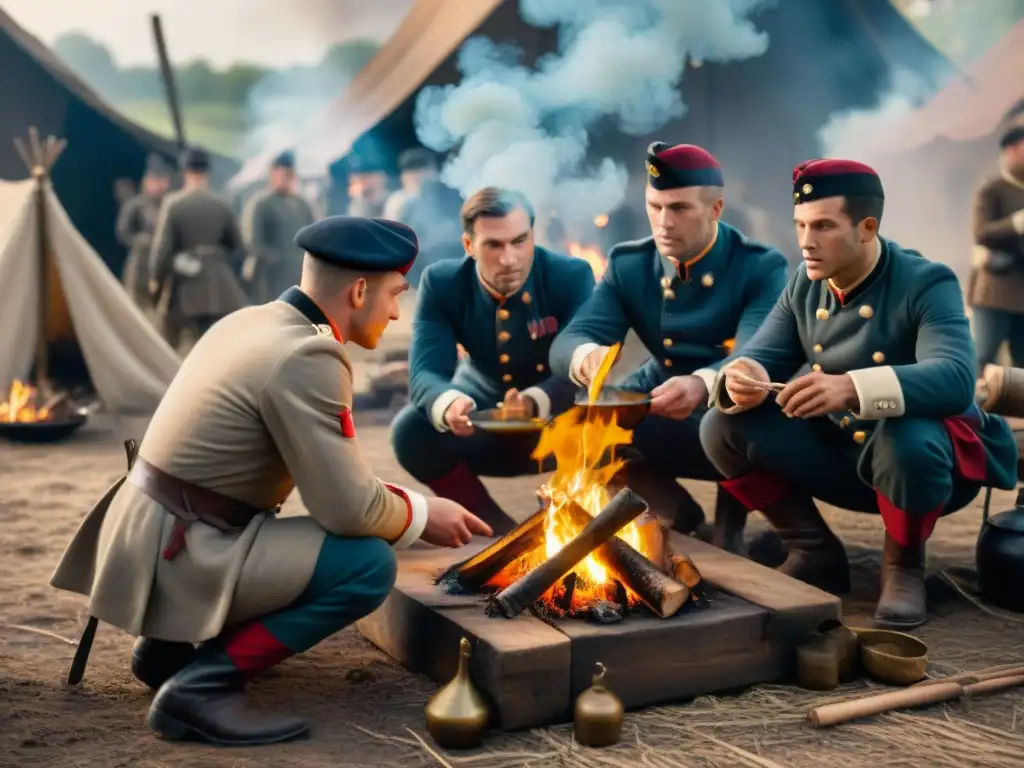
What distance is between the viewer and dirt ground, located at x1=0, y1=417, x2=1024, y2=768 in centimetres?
299

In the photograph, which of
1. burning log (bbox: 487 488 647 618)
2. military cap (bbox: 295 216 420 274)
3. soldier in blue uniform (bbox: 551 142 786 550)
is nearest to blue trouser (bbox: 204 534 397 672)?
burning log (bbox: 487 488 647 618)

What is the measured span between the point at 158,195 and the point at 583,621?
10.5 m

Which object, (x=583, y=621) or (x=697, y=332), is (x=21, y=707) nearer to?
(x=583, y=621)

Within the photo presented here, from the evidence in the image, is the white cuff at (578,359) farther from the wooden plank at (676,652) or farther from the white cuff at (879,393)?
the wooden plank at (676,652)

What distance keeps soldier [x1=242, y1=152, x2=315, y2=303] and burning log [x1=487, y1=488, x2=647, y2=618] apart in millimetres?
8945

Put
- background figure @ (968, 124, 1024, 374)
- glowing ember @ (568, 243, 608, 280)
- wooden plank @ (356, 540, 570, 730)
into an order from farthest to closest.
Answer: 1. glowing ember @ (568, 243, 608, 280)
2. background figure @ (968, 124, 1024, 374)
3. wooden plank @ (356, 540, 570, 730)

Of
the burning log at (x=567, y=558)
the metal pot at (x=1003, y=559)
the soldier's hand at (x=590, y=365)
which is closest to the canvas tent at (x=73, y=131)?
the soldier's hand at (x=590, y=365)

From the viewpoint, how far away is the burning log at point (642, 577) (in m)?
3.36

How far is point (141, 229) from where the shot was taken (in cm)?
1261

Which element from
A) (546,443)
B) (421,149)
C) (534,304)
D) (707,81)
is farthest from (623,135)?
(546,443)

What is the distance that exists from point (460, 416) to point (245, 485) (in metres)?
1.57

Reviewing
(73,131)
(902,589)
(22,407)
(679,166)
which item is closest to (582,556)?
(902,589)

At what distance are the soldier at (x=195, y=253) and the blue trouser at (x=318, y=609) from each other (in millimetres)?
7392

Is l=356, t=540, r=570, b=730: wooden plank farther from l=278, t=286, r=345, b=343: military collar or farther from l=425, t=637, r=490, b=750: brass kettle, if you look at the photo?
l=278, t=286, r=345, b=343: military collar
